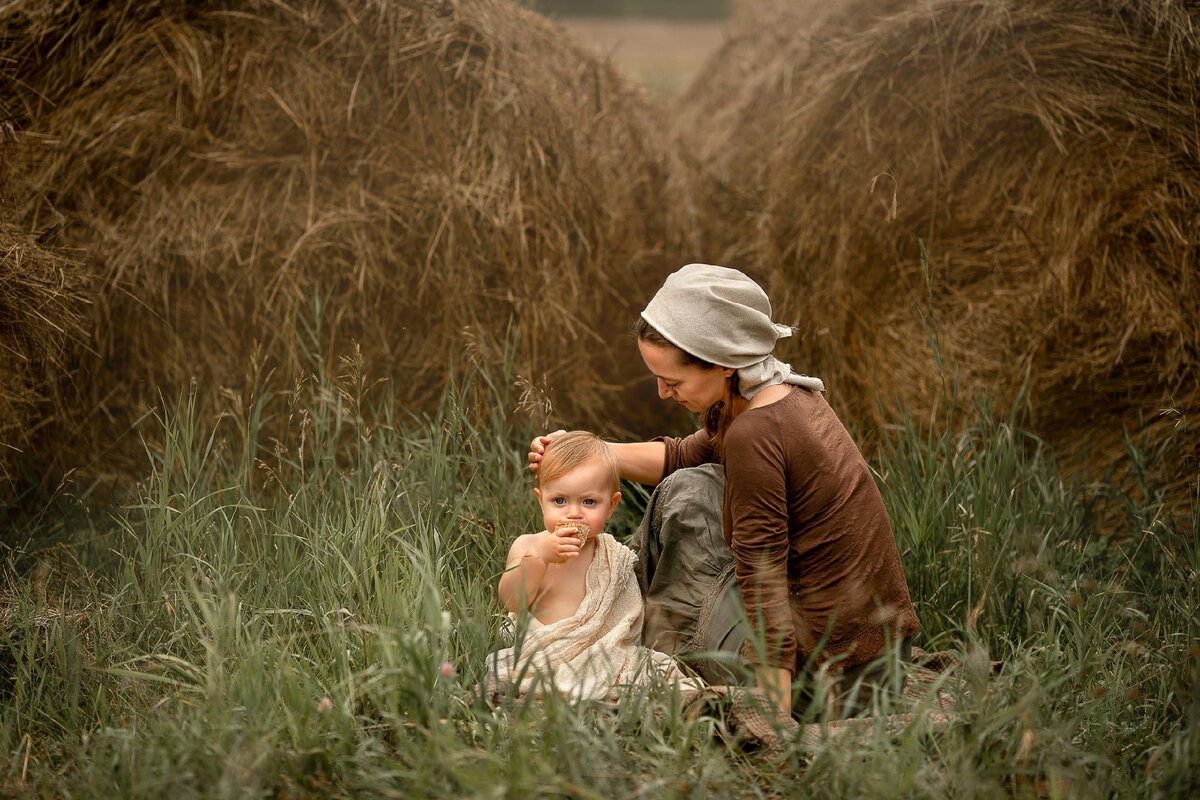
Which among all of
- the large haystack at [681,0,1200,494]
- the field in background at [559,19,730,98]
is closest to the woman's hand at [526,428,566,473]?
the large haystack at [681,0,1200,494]

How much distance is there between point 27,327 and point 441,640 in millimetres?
1562

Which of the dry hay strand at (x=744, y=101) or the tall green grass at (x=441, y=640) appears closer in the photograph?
the tall green grass at (x=441, y=640)

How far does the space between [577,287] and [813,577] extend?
137 centimetres

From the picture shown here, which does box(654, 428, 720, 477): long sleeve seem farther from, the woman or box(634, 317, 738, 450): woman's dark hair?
the woman

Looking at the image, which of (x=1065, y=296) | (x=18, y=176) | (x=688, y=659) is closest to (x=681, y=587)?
(x=688, y=659)

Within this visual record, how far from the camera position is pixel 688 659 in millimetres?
2240

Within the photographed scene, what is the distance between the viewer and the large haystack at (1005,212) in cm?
293

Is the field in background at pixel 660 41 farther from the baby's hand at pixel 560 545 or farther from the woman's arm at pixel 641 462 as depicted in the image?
the baby's hand at pixel 560 545

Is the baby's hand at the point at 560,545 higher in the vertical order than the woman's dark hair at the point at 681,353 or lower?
lower

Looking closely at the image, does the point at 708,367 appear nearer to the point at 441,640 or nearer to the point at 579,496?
the point at 579,496

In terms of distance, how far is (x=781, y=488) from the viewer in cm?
203

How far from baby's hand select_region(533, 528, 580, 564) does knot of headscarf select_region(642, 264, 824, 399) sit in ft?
1.55

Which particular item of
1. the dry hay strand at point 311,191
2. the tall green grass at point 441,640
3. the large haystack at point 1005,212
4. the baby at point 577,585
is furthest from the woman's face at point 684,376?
the large haystack at point 1005,212

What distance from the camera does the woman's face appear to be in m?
2.10
